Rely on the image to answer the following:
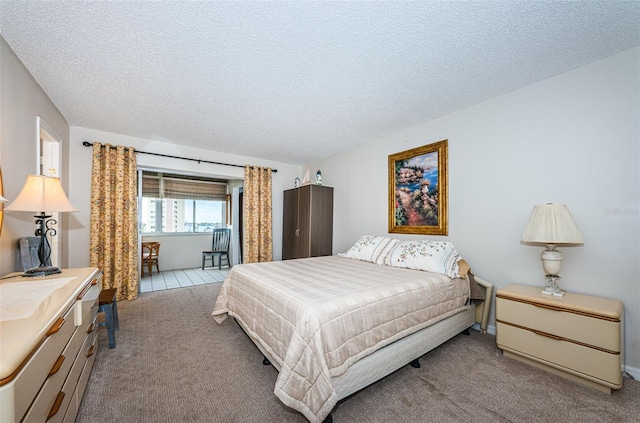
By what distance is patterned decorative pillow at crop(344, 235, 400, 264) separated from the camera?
3.11 metres

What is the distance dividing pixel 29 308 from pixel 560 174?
3.65 meters

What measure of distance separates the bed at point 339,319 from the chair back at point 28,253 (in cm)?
153

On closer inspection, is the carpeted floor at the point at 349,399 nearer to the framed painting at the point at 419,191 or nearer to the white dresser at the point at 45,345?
the white dresser at the point at 45,345

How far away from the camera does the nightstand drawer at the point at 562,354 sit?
169 cm

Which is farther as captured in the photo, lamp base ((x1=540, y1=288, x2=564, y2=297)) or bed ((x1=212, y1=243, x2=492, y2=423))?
lamp base ((x1=540, y1=288, x2=564, y2=297))

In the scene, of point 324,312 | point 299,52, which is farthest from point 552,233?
point 299,52

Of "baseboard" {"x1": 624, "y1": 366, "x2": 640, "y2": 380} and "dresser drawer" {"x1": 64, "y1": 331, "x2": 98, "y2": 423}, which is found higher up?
"dresser drawer" {"x1": 64, "y1": 331, "x2": 98, "y2": 423}

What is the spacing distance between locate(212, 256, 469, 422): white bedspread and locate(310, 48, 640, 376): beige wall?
2.19 feet

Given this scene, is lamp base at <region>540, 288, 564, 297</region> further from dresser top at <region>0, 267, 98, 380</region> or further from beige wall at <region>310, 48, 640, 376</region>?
dresser top at <region>0, 267, 98, 380</region>

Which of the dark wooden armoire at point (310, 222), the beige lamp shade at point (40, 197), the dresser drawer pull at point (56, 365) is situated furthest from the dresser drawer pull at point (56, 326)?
the dark wooden armoire at point (310, 222)

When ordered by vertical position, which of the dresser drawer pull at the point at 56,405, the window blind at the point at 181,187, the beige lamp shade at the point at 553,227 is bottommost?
the dresser drawer pull at the point at 56,405

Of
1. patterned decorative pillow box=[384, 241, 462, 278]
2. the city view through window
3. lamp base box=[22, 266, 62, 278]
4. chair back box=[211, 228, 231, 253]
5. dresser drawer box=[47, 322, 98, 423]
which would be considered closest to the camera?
dresser drawer box=[47, 322, 98, 423]

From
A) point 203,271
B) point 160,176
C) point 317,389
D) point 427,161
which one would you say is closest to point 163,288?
point 203,271

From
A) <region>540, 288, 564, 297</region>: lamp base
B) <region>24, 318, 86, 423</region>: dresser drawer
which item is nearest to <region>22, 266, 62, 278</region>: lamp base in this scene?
<region>24, 318, 86, 423</region>: dresser drawer
